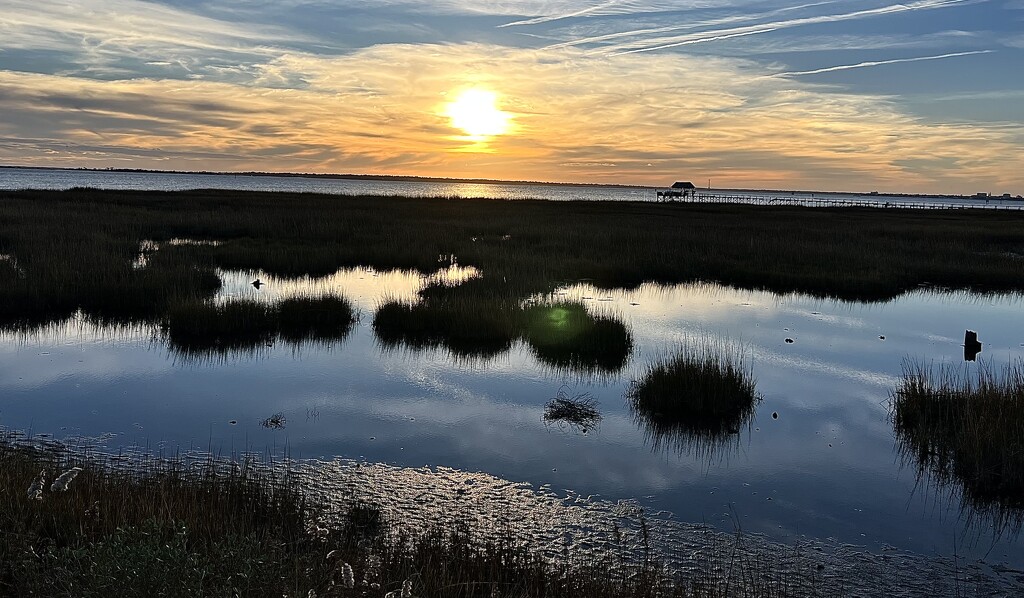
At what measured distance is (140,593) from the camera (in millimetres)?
3730

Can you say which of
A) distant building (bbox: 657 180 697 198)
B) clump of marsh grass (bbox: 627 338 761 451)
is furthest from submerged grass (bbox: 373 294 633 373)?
distant building (bbox: 657 180 697 198)

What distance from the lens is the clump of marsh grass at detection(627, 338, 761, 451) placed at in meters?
10.6

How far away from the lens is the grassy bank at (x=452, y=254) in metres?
→ 18.6

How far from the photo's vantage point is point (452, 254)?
30031 mm

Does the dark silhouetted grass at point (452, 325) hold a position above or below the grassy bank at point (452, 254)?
below

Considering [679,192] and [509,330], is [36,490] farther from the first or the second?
[679,192]

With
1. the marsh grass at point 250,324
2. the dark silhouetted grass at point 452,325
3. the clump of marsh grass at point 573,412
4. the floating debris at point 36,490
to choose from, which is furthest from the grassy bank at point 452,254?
the floating debris at point 36,490

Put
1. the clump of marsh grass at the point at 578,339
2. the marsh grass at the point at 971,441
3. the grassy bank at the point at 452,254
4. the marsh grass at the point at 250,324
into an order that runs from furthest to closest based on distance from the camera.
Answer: the grassy bank at the point at 452,254, the marsh grass at the point at 250,324, the clump of marsh grass at the point at 578,339, the marsh grass at the point at 971,441

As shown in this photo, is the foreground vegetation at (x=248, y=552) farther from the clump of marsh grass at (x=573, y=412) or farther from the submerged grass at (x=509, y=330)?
the submerged grass at (x=509, y=330)

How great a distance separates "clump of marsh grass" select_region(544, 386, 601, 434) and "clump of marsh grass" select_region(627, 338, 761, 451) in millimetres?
714

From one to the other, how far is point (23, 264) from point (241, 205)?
3197 cm

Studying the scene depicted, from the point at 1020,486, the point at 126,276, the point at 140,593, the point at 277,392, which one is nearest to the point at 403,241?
the point at 126,276

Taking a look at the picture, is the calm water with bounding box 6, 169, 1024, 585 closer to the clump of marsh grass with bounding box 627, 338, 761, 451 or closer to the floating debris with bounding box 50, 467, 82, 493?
the clump of marsh grass with bounding box 627, 338, 761, 451

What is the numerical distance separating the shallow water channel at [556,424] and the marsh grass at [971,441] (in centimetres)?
28
